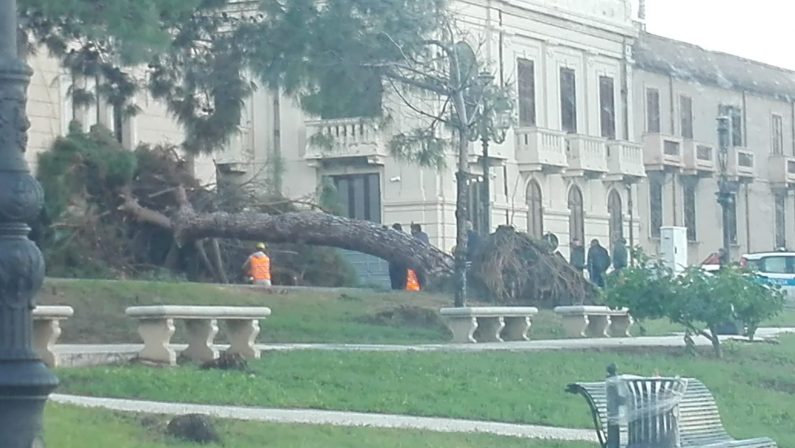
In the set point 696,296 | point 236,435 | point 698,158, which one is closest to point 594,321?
point 696,296

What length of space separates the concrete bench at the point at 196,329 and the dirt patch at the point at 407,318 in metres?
6.36

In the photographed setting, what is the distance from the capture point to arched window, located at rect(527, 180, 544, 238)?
5069cm

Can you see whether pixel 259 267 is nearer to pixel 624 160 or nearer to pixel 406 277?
pixel 406 277

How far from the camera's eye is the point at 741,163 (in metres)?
59.7

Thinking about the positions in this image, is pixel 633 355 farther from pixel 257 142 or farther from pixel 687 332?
pixel 257 142

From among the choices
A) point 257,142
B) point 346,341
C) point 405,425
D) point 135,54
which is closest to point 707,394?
point 405,425

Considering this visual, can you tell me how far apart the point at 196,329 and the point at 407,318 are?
7.35 m

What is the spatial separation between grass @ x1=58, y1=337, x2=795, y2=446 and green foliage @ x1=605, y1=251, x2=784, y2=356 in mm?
958

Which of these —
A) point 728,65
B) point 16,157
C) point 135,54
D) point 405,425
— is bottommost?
point 405,425

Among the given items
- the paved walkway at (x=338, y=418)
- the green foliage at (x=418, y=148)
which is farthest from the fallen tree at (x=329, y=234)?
A: the paved walkway at (x=338, y=418)

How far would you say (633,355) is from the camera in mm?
21828

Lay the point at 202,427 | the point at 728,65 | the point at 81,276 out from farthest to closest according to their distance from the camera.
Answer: the point at 728,65
the point at 81,276
the point at 202,427

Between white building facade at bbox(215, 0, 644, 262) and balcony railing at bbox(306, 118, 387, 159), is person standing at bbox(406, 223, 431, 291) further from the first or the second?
balcony railing at bbox(306, 118, 387, 159)

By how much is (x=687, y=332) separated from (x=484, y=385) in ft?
20.1
